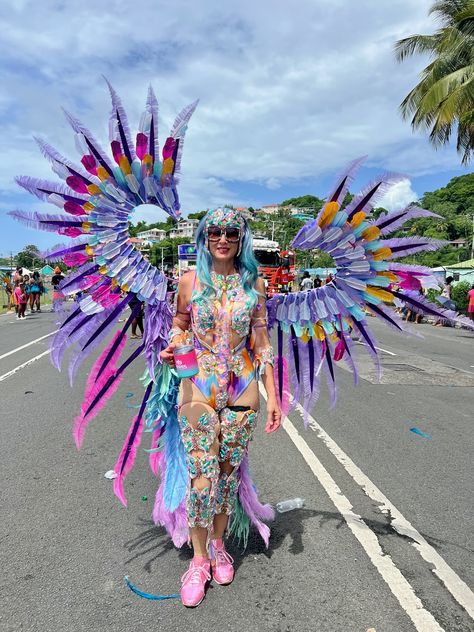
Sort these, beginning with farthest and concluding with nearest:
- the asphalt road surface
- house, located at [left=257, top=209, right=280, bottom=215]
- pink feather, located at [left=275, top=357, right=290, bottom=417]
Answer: house, located at [left=257, top=209, right=280, bottom=215]
pink feather, located at [left=275, top=357, right=290, bottom=417]
the asphalt road surface

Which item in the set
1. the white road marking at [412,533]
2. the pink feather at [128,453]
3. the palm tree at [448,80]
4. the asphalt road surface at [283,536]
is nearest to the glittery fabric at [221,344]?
the pink feather at [128,453]

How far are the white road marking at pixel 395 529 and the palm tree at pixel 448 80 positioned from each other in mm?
14364

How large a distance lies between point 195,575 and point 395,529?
1.35 metres

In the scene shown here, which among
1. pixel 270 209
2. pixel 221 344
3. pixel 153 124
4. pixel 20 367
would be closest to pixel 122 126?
pixel 153 124

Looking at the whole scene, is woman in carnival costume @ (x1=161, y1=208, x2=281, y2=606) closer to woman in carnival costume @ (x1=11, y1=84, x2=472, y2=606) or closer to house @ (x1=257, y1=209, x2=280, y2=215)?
woman in carnival costume @ (x1=11, y1=84, x2=472, y2=606)

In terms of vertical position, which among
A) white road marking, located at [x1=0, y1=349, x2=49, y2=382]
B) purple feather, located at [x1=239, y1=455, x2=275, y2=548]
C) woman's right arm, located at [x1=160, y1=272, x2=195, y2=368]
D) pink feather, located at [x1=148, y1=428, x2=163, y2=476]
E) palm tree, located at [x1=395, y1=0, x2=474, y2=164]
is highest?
palm tree, located at [x1=395, y1=0, x2=474, y2=164]

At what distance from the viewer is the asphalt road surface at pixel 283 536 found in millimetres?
2330

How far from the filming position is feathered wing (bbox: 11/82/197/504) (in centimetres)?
256

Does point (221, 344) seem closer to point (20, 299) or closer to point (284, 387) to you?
point (284, 387)

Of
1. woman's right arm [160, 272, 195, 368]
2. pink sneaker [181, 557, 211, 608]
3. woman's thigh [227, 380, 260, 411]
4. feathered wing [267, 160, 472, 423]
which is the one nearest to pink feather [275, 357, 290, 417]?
feathered wing [267, 160, 472, 423]

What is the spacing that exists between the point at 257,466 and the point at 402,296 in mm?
2076

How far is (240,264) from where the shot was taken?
8.76 feet

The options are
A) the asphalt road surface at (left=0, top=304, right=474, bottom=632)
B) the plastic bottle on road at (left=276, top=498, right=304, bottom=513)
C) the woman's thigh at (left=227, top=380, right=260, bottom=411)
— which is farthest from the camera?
the plastic bottle on road at (left=276, top=498, right=304, bottom=513)

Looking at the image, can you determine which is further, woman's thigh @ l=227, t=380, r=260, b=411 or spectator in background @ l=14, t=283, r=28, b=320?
spectator in background @ l=14, t=283, r=28, b=320
